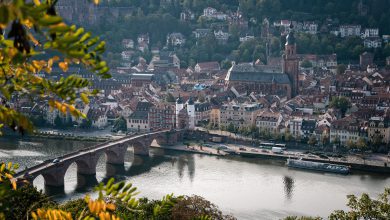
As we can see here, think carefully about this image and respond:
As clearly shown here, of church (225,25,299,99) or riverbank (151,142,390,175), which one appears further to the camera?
church (225,25,299,99)

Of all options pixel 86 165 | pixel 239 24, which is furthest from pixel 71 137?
pixel 239 24

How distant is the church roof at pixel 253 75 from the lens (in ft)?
101

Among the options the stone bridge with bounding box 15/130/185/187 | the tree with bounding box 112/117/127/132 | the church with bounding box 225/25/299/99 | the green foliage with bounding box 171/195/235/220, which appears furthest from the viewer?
the church with bounding box 225/25/299/99

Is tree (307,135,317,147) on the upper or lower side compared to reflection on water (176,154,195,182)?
upper

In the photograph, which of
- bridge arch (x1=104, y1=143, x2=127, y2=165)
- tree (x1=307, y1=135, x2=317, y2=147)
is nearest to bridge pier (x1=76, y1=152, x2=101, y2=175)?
bridge arch (x1=104, y1=143, x2=127, y2=165)

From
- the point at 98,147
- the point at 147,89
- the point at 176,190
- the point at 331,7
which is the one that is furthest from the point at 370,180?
the point at 331,7

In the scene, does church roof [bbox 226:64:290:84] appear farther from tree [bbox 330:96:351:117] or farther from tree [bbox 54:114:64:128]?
tree [bbox 54:114:64:128]

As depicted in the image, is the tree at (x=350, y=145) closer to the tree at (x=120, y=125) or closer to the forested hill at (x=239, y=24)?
the tree at (x=120, y=125)

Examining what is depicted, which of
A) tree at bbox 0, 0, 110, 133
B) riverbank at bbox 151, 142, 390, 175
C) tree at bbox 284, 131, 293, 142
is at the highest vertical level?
tree at bbox 0, 0, 110, 133

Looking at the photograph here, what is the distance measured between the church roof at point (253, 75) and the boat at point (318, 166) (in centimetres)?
1065

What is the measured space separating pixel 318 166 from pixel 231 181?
333cm

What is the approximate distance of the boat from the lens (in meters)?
19.3

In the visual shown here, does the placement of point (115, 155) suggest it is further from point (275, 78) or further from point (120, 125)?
point (275, 78)

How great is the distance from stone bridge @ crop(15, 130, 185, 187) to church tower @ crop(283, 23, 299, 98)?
7.69 m
